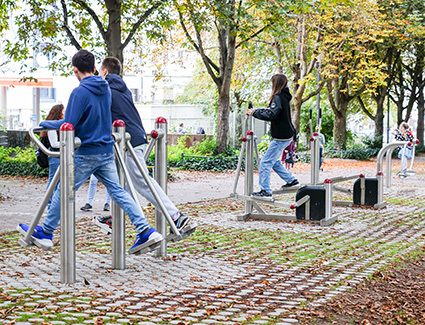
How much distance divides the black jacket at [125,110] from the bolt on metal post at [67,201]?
1.55 m

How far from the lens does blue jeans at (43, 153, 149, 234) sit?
5641 mm

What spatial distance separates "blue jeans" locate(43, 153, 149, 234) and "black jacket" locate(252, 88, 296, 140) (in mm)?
3880

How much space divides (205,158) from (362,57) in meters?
12.2

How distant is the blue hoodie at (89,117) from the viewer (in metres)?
5.56

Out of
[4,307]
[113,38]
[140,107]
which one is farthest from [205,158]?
[140,107]

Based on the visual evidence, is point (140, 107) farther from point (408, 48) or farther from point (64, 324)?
point (64, 324)

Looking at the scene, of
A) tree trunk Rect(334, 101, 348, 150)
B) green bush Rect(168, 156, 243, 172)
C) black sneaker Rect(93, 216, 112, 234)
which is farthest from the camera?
tree trunk Rect(334, 101, 348, 150)

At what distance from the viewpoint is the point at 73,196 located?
5.34m

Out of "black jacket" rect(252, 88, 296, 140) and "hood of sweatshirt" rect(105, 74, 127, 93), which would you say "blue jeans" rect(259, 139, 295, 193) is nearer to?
"black jacket" rect(252, 88, 296, 140)

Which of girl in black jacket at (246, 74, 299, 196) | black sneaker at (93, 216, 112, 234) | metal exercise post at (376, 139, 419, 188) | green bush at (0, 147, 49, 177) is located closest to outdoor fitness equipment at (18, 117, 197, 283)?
black sneaker at (93, 216, 112, 234)

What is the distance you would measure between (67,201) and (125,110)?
180 centimetres

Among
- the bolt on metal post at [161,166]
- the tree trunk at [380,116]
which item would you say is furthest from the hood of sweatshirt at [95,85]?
the tree trunk at [380,116]

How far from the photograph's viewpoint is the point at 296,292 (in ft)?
17.4

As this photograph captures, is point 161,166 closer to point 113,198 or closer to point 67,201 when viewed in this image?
point 113,198
